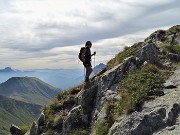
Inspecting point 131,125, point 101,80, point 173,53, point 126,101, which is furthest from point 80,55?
point 131,125

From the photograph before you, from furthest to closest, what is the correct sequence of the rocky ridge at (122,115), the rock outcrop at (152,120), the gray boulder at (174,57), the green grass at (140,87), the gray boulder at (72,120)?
the gray boulder at (174,57) → the gray boulder at (72,120) → the green grass at (140,87) → the rocky ridge at (122,115) → the rock outcrop at (152,120)

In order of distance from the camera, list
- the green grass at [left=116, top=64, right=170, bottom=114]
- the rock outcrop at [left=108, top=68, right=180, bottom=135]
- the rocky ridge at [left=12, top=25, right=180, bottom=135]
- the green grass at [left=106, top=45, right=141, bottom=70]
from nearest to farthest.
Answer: the rock outcrop at [left=108, top=68, right=180, bottom=135] < the rocky ridge at [left=12, top=25, right=180, bottom=135] < the green grass at [left=116, top=64, right=170, bottom=114] < the green grass at [left=106, top=45, right=141, bottom=70]

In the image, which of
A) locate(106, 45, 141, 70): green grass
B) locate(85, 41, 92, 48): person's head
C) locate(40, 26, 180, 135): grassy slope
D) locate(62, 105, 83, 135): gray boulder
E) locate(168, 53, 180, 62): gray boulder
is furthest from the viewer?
locate(106, 45, 141, 70): green grass

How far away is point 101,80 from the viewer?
2491 centimetres

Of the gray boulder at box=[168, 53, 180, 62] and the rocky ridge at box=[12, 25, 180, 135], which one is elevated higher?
the gray boulder at box=[168, 53, 180, 62]

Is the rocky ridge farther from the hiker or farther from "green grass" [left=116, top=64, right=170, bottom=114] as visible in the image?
the hiker

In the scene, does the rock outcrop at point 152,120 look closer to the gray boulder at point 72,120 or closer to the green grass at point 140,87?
the green grass at point 140,87

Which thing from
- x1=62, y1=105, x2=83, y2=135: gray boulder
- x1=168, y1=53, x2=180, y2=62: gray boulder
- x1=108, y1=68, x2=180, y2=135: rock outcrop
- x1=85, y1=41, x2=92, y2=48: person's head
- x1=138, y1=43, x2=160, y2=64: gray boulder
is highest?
x1=85, y1=41, x2=92, y2=48: person's head

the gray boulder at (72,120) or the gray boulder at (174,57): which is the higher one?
the gray boulder at (174,57)

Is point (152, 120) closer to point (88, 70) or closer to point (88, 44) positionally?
point (88, 70)

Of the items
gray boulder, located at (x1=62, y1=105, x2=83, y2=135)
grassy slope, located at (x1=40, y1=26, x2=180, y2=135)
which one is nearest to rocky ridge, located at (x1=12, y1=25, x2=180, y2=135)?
gray boulder, located at (x1=62, y1=105, x2=83, y2=135)

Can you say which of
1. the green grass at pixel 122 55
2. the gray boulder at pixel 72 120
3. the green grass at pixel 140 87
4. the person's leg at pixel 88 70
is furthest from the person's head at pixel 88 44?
the green grass at pixel 140 87

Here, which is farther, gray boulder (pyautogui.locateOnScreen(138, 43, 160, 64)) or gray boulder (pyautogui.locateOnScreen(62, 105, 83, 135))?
gray boulder (pyautogui.locateOnScreen(138, 43, 160, 64))

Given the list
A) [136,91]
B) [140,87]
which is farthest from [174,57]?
[136,91]
